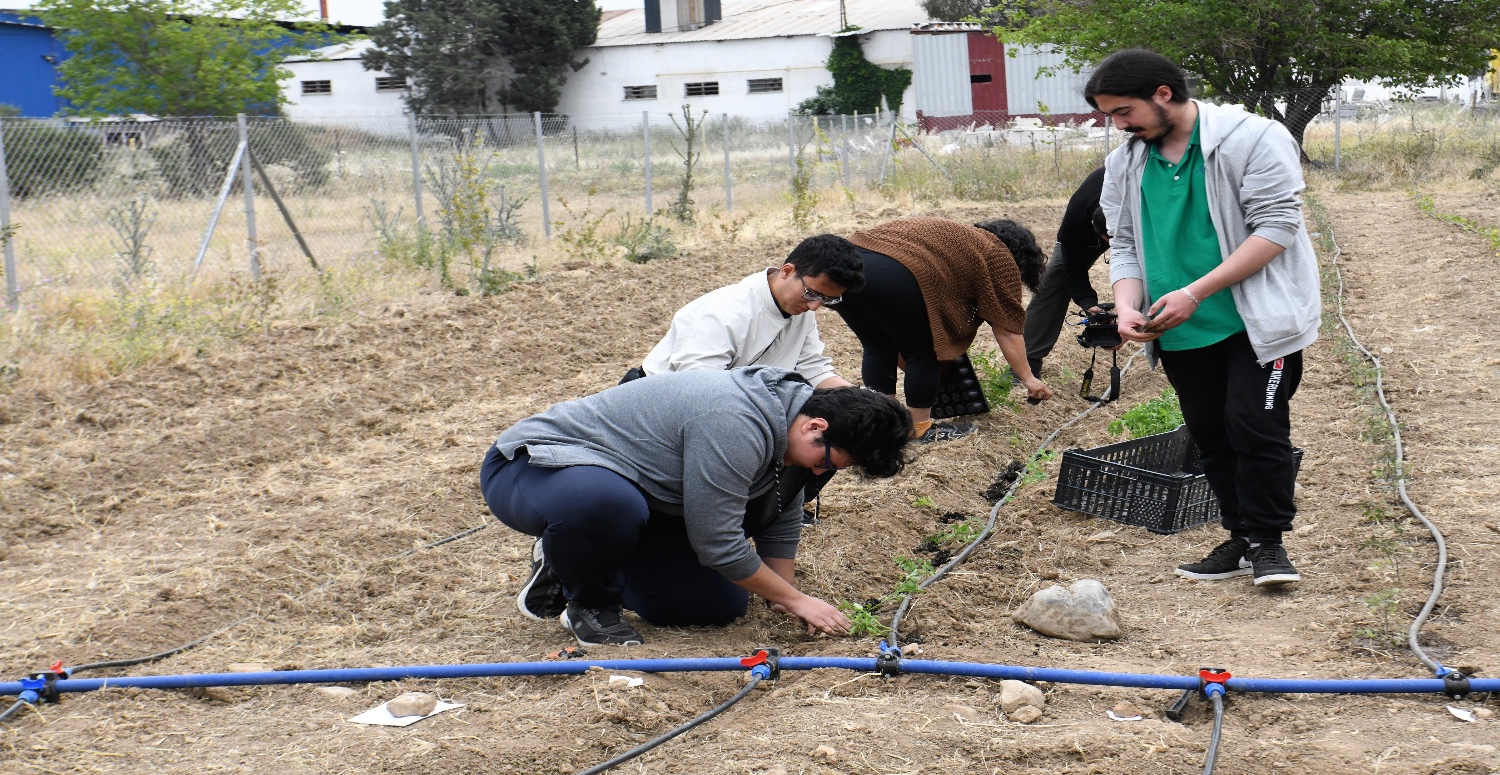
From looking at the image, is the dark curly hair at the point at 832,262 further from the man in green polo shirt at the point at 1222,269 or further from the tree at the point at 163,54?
the tree at the point at 163,54

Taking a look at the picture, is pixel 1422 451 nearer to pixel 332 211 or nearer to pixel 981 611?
pixel 981 611

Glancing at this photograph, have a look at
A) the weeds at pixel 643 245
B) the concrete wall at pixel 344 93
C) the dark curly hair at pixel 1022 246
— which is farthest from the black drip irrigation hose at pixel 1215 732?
the concrete wall at pixel 344 93

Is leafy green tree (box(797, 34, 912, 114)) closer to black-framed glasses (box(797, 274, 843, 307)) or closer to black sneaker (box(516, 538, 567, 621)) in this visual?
black-framed glasses (box(797, 274, 843, 307))

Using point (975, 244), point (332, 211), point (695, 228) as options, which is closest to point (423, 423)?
point (975, 244)

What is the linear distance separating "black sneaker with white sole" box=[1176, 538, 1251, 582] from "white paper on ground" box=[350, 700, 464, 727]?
7.63 feet

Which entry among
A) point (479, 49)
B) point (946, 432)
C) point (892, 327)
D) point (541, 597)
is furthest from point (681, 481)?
point (479, 49)

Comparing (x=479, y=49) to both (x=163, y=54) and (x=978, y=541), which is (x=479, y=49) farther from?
(x=978, y=541)

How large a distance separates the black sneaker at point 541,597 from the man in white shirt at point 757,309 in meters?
0.74

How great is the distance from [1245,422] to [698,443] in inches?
62.5

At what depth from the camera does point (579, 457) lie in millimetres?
3369

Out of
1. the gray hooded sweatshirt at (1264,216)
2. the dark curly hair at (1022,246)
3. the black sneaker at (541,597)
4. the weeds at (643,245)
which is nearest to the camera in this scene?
the gray hooded sweatshirt at (1264,216)

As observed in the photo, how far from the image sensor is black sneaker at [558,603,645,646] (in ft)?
11.8

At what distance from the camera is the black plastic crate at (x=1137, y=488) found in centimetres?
450

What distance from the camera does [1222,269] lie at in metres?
3.44
